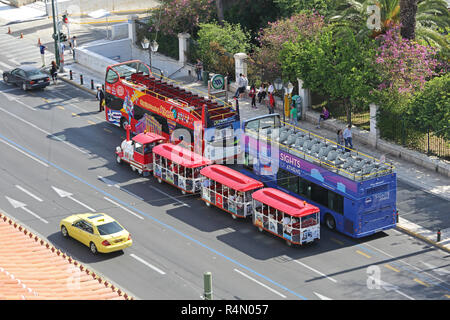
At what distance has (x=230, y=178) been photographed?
4059 cm

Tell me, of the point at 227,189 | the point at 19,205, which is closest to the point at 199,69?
the point at 227,189

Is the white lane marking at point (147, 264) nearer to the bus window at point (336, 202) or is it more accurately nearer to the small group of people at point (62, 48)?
the bus window at point (336, 202)

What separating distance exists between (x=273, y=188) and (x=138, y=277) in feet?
30.2

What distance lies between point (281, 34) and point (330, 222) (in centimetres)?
1981

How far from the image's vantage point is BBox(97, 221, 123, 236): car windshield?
120 feet

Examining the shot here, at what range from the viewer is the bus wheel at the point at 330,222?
38969mm

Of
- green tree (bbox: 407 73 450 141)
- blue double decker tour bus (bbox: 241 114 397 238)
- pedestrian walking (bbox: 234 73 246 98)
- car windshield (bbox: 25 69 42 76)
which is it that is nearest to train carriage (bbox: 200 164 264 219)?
blue double decker tour bus (bbox: 241 114 397 238)

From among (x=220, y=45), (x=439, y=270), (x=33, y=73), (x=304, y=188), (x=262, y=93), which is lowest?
(x=439, y=270)

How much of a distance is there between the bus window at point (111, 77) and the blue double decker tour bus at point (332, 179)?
13.6m

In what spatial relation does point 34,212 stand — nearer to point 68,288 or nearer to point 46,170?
point 46,170

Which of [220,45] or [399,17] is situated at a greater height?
[399,17]

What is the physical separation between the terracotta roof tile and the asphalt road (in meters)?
3.76

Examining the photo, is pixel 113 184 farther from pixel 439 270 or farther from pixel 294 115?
pixel 439 270

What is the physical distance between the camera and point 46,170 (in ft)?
155
